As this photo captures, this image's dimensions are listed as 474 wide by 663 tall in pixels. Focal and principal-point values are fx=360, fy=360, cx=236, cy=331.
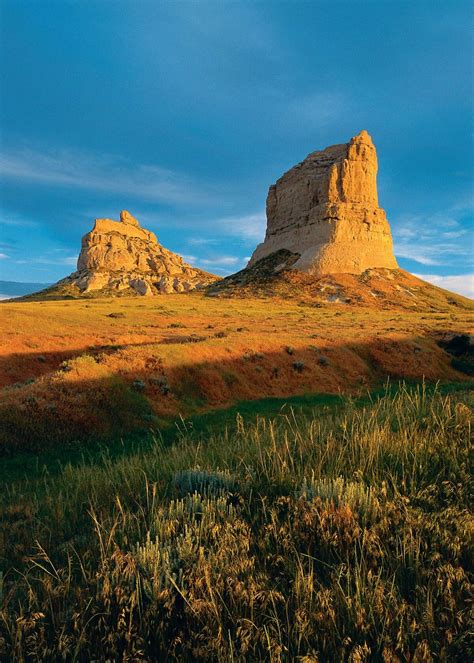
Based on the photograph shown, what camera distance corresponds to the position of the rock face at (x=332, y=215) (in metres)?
98.2

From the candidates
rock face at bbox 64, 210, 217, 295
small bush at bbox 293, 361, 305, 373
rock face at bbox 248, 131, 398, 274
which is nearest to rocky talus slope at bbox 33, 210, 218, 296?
rock face at bbox 64, 210, 217, 295

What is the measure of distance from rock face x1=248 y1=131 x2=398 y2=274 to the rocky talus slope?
55.8 meters

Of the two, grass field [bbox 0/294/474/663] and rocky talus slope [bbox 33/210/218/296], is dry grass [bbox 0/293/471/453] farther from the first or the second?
rocky talus slope [bbox 33/210/218/296]

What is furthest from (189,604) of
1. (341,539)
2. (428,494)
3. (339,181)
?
(339,181)

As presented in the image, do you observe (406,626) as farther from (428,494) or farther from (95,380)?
(95,380)

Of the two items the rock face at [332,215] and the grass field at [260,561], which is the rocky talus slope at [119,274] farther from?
the grass field at [260,561]

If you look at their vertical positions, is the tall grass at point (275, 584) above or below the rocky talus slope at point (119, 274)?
below

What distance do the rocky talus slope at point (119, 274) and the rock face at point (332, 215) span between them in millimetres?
55791

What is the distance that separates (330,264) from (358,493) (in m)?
95.8

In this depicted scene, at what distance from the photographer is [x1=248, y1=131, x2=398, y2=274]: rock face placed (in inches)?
3868

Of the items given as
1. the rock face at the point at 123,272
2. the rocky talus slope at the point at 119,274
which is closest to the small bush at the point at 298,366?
the rocky talus slope at the point at 119,274

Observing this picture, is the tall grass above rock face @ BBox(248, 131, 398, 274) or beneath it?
beneath

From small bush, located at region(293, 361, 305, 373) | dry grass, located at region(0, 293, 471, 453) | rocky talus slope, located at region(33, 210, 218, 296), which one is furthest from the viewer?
rocky talus slope, located at region(33, 210, 218, 296)

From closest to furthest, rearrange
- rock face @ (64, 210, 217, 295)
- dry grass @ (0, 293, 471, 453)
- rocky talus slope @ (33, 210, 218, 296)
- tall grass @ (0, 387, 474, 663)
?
tall grass @ (0, 387, 474, 663), dry grass @ (0, 293, 471, 453), rocky talus slope @ (33, 210, 218, 296), rock face @ (64, 210, 217, 295)
